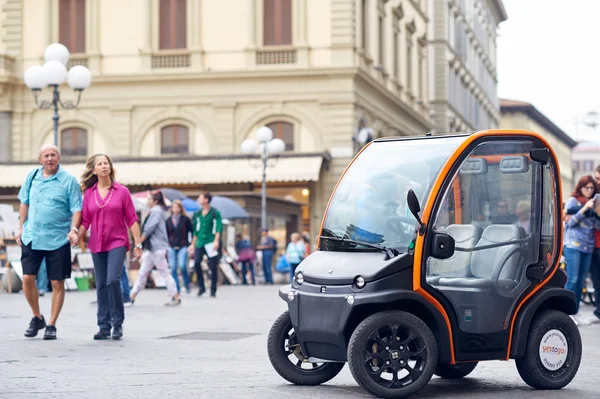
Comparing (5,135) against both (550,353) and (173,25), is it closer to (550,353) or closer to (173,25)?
(173,25)

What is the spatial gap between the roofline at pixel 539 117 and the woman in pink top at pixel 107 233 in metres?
79.4

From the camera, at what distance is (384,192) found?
7.60 m

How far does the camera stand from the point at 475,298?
7520 mm

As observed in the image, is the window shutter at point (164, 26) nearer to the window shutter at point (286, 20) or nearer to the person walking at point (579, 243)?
the window shutter at point (286, 20)

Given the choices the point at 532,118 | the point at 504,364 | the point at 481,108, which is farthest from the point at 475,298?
the point at 532,118

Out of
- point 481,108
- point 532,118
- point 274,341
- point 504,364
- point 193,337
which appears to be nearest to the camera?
point 274,341

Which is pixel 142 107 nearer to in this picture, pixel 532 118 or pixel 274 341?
pixel 274 341

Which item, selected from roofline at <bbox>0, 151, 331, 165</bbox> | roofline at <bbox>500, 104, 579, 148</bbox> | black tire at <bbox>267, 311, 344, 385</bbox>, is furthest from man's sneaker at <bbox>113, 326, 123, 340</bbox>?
roofline at <bbox>500, 104, 579, 148</bbox>

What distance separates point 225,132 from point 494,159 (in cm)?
3091

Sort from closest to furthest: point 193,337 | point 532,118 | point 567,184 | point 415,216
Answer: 1. point 415,216
2. point 193,337
3. point 532,118
4. point 567,184

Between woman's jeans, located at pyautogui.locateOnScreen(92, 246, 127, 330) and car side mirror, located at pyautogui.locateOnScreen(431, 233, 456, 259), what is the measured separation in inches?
174

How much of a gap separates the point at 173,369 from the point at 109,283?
8.44 feet

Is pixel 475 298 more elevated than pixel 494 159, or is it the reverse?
pixel 494 159

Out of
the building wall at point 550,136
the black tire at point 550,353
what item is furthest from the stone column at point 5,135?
the building wall at point 550,136
